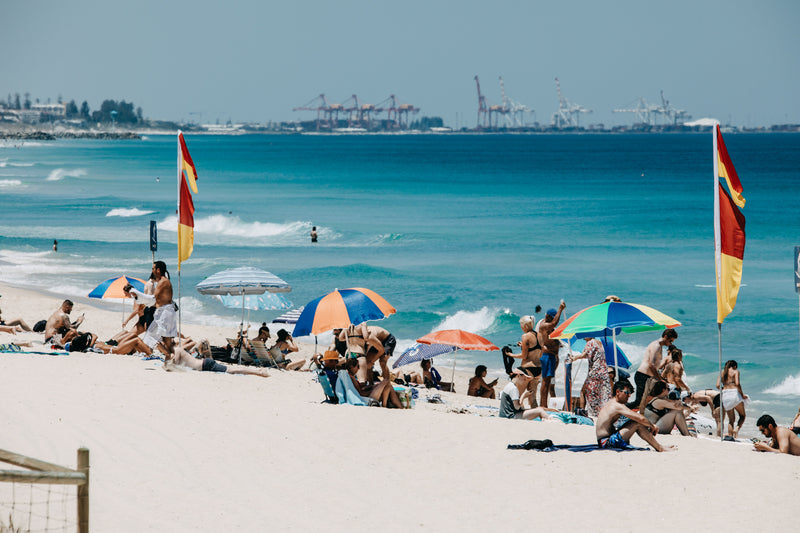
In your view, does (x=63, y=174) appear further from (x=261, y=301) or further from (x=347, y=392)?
(x=347, y=392)

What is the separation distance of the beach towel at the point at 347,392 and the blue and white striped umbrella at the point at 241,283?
360 cm

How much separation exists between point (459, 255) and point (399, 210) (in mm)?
19663

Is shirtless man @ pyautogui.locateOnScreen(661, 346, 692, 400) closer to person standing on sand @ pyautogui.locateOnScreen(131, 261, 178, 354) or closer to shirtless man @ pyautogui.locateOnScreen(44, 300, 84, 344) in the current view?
person standing on sand @ pyautogui.locateOnScreen(131, 261, 178, 354)

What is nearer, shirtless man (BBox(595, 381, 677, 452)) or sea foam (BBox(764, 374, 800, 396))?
shirtless man (BBox(595, 381, 677, 452))

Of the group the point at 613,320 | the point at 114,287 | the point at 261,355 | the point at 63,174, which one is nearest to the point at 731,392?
the point at 613,320

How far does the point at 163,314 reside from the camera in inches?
457

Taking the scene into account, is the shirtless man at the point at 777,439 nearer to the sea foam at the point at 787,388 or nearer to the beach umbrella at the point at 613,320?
the beach umbrella at the point at 613,320

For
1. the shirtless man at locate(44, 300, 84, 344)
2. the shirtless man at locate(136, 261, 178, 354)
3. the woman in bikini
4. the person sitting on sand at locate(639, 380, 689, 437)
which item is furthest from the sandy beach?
the shirtless man at locate(44, 300, 84, 344)

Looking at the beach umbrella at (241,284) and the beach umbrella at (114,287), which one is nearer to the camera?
the beach umbrella at (241,284)

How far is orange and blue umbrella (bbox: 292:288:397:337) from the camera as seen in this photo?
11609mm

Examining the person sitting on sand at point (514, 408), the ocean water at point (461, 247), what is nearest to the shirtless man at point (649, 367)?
the person sitting on sand at point (514, 408)

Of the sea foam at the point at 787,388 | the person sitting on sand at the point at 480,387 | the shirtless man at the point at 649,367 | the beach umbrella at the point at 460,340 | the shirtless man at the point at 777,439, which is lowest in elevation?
the sea foam at the point at 787,388

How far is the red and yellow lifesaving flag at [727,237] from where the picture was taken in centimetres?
880

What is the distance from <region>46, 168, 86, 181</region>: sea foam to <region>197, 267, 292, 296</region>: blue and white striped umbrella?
2405 inches
